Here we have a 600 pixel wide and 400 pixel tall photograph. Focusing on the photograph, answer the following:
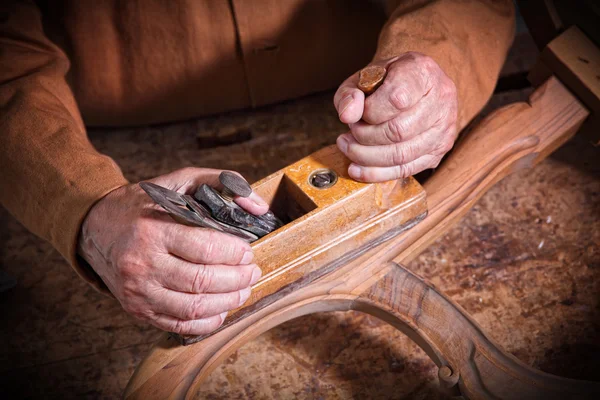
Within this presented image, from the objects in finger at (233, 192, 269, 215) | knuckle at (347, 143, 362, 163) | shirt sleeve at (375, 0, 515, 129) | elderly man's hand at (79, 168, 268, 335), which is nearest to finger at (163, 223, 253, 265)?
elderly man's hand at (79, 168, 268, 335)

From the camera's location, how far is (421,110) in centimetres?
124

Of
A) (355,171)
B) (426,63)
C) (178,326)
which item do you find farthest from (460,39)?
(178,326)

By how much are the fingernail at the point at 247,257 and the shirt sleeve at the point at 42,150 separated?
0.34 m

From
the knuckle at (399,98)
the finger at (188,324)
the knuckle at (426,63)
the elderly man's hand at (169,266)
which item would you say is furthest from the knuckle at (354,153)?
the finger at (188,324)

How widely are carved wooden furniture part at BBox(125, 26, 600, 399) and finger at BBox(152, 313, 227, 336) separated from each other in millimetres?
42

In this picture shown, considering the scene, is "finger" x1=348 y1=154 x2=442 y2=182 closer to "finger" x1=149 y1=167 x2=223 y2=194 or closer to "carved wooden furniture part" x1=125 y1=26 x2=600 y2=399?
"carved wooden furniture part" x1=125 y1=26 x2=600 y2=399

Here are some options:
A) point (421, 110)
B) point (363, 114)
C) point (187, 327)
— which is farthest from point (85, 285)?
point (421, 110)

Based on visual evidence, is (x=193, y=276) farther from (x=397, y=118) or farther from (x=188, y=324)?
(x=397, y=118)

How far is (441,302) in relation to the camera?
1.25 metres

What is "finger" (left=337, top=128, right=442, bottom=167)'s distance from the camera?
1.24m

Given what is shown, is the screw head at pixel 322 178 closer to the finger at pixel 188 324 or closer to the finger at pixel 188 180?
the finger at pixel 188 180

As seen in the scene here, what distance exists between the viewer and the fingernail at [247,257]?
107cm

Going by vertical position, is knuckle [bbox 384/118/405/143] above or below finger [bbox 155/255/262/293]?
above

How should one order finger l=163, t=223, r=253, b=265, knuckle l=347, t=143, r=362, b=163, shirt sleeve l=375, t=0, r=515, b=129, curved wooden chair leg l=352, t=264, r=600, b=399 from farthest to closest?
shirt sleeve l=375, t=0, r=515, b=129 → knuckle l=347, t=143, r=362, b=163 → curved wooden chair leg l=352, t=264, r=600, b=399 → finger l=163, t=223, r=253, b=265
